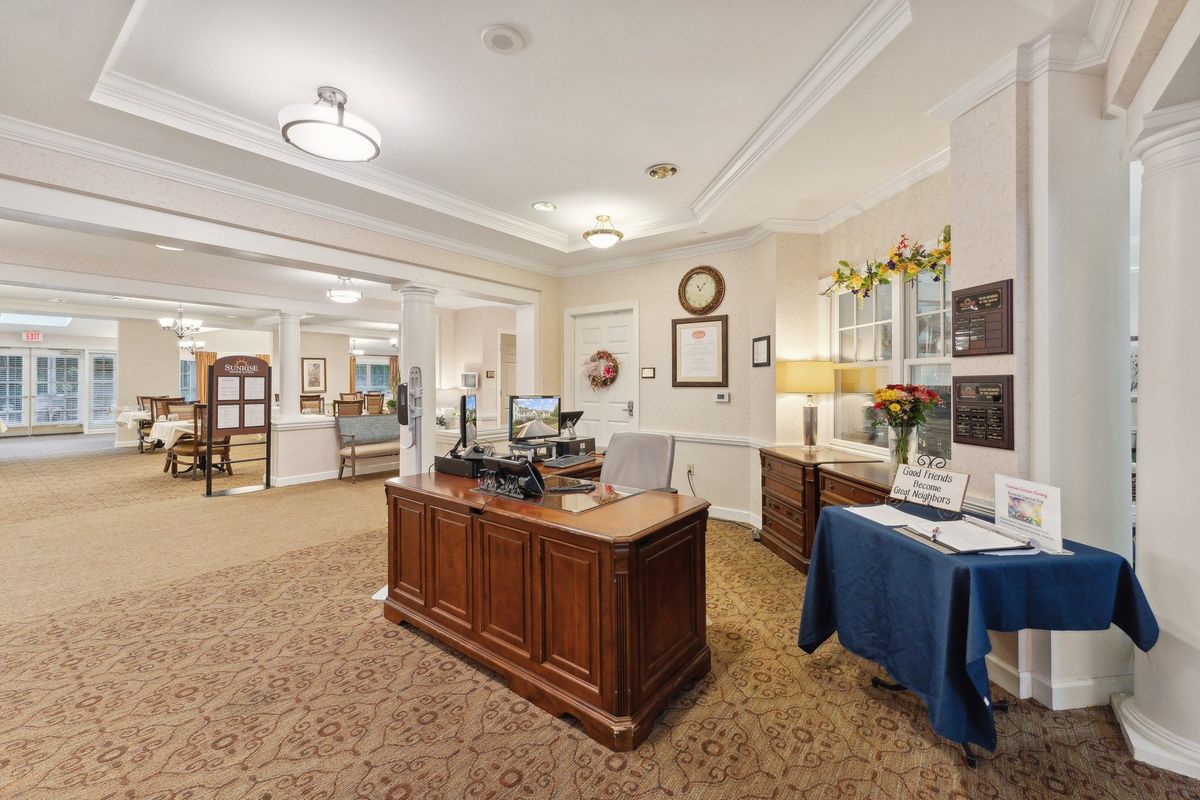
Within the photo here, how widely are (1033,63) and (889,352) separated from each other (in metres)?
1.94

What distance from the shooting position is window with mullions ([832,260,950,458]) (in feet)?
10.5

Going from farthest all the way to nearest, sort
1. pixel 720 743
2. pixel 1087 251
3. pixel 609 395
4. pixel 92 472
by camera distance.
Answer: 1. pixel 92 472
2. pixel 609 395
3. pixel 1087 251
4. pixel 720 743

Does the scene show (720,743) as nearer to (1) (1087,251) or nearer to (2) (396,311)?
(1) (1087,251)

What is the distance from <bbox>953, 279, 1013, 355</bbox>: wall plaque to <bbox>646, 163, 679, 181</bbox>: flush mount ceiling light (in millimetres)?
2060

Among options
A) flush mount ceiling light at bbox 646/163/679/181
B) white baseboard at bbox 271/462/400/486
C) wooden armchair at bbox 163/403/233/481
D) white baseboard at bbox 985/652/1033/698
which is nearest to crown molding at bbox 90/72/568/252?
flush mount ceiling light at bbox 646/163/679/181

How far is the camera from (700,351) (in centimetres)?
507

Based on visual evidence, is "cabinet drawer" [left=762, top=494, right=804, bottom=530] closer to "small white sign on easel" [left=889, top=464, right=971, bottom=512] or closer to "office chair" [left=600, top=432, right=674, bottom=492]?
"office chair" [left=600, top=432, right=674, bottom=492]

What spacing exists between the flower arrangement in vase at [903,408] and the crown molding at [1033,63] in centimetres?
142

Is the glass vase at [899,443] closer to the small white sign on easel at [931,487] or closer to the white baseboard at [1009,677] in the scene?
the small white sign on easel at [931,487]

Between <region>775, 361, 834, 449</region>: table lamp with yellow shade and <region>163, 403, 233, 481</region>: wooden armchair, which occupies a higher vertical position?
<region>775, 361, 834, 449</region>: table lamp with yellow shade

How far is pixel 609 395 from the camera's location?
5770 millimetres

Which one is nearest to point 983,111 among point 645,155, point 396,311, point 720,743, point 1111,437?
point 1111,437

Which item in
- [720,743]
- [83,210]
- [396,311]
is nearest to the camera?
[720,743]

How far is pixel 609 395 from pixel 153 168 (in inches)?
166
